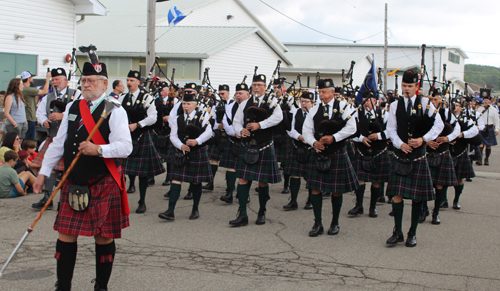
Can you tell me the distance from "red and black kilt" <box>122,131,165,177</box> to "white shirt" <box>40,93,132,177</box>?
2.98m

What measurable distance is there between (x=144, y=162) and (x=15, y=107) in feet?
12.7

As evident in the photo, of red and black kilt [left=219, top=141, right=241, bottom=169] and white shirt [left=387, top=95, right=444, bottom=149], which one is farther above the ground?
white shirt [left=387, top=95, right=444, bottom=149]

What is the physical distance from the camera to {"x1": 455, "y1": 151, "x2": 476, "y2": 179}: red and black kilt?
24.1ft

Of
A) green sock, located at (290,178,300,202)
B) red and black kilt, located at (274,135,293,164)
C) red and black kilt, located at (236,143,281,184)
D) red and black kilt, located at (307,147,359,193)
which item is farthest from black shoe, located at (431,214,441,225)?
red and black kilt, located at (274,135,293,164)

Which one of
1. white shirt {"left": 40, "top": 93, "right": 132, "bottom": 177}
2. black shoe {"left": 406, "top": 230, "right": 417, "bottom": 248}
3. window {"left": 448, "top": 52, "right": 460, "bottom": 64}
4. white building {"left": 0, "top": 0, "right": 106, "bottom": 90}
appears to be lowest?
black shoe {"left": 406, "top": 230, "right": 417, "bottom": 248}

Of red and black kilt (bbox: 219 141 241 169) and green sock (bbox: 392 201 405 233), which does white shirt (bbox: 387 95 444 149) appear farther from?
red and black kilt (bbox: 219 141 241 169)

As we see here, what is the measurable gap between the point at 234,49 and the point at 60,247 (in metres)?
21.0

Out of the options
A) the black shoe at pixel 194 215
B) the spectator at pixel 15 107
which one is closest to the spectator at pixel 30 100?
the spectator at pixel 15 107

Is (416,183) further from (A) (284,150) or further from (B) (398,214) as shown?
(A) (284,150)

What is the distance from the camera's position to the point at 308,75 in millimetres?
32938

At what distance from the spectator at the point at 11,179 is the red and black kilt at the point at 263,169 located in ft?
10.8

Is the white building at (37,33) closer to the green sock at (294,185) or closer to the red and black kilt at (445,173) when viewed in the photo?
the green sock at (294,185)

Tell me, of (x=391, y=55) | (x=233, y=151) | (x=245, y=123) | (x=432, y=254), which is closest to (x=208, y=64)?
(x=233, y=151)

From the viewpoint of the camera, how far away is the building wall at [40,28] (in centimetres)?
1274
